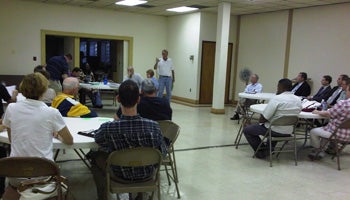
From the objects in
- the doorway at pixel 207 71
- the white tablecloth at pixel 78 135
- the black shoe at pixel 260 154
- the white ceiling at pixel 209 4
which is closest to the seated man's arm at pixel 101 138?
the white tablecloth at pixel 78 135

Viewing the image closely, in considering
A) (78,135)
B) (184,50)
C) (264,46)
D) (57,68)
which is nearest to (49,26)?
(57,68)

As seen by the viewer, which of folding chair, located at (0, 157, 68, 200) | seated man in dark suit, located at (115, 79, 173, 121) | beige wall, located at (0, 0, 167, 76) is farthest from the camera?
beige wall, located at (0, 0, 167, 76)

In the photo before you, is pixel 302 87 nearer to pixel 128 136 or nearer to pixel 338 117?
pixel 338 117

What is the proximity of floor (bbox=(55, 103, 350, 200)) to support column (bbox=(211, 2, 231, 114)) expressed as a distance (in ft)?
10.1

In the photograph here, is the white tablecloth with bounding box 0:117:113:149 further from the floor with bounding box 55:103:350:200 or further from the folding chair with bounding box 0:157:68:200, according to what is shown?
the floor with bounding box 55:103:350:200

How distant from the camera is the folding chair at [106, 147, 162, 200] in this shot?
2.31 meters

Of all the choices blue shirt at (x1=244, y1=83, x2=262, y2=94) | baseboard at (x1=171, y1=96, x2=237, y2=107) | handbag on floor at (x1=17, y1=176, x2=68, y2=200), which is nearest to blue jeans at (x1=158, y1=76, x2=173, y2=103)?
baseboard at (x1=171, y1=96, x2=237, y2=107)

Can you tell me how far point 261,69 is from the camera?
32.7ft

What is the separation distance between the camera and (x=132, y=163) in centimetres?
233

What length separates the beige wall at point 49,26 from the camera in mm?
9352

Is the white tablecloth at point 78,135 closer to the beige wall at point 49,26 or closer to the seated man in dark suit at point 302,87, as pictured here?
the seated man in dark suit at point 302,87

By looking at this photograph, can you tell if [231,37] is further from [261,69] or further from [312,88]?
[312,88]

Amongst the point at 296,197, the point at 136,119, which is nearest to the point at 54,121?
the point at 136,119

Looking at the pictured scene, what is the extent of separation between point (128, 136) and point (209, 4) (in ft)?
23.7
